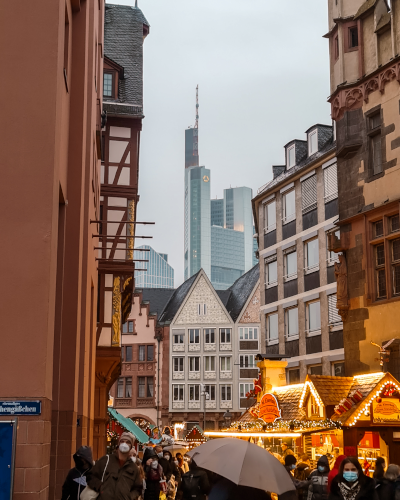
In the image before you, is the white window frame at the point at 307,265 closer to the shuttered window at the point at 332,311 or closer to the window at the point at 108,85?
the shuttered window at the point at 332,311

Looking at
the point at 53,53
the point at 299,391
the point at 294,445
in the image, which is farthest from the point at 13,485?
the point at 294,445

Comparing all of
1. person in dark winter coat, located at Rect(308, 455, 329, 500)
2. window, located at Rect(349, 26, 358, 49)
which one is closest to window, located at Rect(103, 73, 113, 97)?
window, located at Rect(349, 26, 358, 49)

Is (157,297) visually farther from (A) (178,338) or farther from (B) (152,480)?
(B) (152,480)

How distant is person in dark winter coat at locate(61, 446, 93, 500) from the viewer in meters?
9.53

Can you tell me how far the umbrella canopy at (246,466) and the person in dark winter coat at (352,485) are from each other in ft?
6.31

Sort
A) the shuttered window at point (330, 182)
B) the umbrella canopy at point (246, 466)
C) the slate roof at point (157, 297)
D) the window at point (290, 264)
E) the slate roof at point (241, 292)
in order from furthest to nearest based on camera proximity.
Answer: the slate roof at point (157, 297) < the slate roof at point (241, 292) < the window at point (290, 264) < the shuttered window at point (330, 182) < the umbrella canopy at point (246, 466)

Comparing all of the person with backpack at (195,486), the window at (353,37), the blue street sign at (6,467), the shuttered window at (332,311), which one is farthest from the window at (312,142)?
the blue street sign at (6,467)

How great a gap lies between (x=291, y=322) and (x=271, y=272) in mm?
3772

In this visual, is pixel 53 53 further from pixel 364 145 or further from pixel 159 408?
pixel 159 408

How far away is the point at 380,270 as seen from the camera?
62.0ft

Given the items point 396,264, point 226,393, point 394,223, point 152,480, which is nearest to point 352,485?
point 152,480

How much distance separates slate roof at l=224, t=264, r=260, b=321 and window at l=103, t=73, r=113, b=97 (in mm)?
39383

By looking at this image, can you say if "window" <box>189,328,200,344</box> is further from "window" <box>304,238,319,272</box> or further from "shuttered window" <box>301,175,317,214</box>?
"shuttered window" <box>301,175,317,214</box>

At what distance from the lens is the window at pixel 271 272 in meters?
43.3
